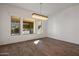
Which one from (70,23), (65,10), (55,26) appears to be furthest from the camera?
(55,26)

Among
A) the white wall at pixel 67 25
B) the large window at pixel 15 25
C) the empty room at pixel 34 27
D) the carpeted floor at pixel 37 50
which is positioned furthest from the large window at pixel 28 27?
the white wall at pixel 67 25

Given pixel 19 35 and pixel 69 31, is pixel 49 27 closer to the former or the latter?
pixel 69 31

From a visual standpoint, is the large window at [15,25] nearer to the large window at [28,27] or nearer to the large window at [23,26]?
the large window at [23,26]

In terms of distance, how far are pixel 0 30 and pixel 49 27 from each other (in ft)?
14.9

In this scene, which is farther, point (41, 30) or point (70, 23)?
point (41, 30)

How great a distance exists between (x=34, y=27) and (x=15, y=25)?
5.65ft

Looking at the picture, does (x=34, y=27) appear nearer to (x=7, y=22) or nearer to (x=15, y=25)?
(x=15, y=25)

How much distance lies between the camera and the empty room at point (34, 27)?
4.15 meters

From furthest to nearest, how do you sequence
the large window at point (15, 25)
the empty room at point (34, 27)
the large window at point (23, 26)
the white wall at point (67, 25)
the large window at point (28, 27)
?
the large window at point (28, 27)
the large window at point (23, 26)
the large window at point (15, 25)
the white wall at point (67, 25)
the empty room at point (34, 27)

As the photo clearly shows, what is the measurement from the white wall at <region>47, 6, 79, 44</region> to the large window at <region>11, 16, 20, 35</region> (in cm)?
306

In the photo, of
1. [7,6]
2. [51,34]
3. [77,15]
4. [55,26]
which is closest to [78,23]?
[77,15]

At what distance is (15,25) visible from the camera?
5.07 m

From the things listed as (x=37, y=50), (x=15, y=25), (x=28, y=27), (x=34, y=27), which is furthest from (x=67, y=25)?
(x=15, y=25)

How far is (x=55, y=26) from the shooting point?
6676 mm
